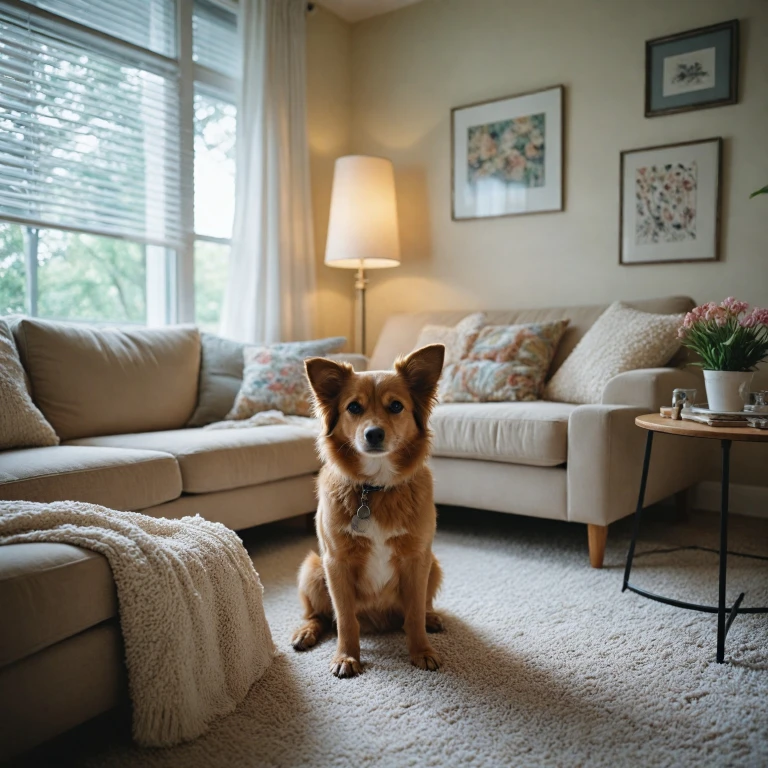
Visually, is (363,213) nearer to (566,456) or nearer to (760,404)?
(566,456)

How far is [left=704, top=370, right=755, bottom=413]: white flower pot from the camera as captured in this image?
194 cm

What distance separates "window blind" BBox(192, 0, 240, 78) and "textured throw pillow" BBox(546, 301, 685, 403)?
8.09 ft

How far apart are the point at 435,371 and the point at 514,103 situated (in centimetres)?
268

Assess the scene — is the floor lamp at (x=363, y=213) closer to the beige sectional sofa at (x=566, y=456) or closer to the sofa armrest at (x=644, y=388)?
the beige sectional sofa at (x=566, y=456)

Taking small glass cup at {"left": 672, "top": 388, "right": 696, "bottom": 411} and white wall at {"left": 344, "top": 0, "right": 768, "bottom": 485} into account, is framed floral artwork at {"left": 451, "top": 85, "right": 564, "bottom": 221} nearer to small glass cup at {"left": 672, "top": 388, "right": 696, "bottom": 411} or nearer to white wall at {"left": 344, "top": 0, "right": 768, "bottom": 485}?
white wall at {"left": 344, "top": 0, "right": 768, "bottom": 485}

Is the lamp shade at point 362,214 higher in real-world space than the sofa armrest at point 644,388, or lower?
higher

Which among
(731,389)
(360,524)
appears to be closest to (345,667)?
(360,524)

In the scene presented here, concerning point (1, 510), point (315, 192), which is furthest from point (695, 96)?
point (1, 510)

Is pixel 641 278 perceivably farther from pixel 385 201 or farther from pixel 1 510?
pixel 1 510

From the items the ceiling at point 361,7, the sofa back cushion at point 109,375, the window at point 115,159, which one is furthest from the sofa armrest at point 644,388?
the ceiling at point 361,7

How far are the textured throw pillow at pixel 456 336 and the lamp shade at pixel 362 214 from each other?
22.1 inches

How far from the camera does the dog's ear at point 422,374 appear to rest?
5.74 feet

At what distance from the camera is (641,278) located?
3523 millimetres

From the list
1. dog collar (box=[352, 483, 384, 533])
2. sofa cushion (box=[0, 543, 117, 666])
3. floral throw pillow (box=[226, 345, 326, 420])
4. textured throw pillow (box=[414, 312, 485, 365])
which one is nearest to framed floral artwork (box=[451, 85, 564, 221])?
textured throw pillow (box=[414, 312, 485, 365])
